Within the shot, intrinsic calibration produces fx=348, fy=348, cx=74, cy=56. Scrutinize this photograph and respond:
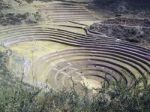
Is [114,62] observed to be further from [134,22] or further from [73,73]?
[134,22]

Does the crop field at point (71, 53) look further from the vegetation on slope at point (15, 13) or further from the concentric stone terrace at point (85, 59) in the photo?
the vegetation on slope at point (15, 13)

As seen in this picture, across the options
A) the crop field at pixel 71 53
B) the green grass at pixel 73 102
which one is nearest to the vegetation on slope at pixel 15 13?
the crop field at pixel 71 53

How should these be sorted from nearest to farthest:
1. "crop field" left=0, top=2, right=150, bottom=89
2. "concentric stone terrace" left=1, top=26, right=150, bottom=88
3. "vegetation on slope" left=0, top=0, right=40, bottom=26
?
"crop field" left=0, top=2, right=150, bottom=89 → "concentric stone terrace" left=1, top=26, right=150, bottom=88 → "vegetation on slope" left=0, top=0, right=40, bottom=26

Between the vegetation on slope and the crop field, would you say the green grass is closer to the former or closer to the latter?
the crop field

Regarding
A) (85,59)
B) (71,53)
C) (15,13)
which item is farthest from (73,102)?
(15,13)

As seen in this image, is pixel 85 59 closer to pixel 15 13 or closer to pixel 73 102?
pixel 15 13

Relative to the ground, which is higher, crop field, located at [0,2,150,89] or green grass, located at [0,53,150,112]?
green grass, located at [0,53,150,112]

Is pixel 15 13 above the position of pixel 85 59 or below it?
above

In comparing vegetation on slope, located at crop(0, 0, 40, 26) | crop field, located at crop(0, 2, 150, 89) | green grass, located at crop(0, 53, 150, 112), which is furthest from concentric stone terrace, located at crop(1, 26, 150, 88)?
green grass, located at crop(0, 53, 150, 112)

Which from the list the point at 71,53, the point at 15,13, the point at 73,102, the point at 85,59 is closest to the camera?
the point at 73,102
